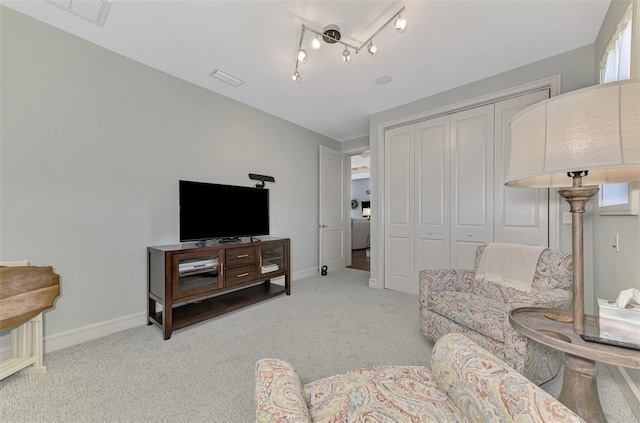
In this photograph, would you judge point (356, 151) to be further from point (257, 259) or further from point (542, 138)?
point (542, 138)

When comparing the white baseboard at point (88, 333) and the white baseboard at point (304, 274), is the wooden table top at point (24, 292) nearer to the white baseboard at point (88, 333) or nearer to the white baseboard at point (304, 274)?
the white baseboard at point (88, 333)

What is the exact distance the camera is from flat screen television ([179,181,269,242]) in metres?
2.58

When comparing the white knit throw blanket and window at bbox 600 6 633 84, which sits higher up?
window at bbox 600 6 633 84

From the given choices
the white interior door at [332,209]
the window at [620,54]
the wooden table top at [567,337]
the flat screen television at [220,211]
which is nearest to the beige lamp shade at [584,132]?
the wooden table top at [567,337]

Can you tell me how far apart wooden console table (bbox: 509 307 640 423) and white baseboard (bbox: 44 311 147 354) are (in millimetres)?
2985

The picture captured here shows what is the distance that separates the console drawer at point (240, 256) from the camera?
2.72 meters

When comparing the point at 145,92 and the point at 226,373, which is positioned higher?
the point at 145,92

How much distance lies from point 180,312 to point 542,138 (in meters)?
3.04

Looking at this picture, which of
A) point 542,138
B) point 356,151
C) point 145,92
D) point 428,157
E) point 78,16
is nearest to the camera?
point 542,138

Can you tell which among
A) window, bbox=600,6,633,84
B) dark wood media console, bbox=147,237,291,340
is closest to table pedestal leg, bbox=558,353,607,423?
window, bbox=600,6,633,84

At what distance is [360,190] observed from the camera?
34.2ft

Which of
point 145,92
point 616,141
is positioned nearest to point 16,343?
point 145,92

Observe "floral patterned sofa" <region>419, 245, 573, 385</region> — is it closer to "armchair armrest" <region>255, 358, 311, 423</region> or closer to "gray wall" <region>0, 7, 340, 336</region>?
"armchair armrest" <region>255, 358, 311, 423</region>

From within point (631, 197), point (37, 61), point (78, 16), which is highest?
point (78, 16)
